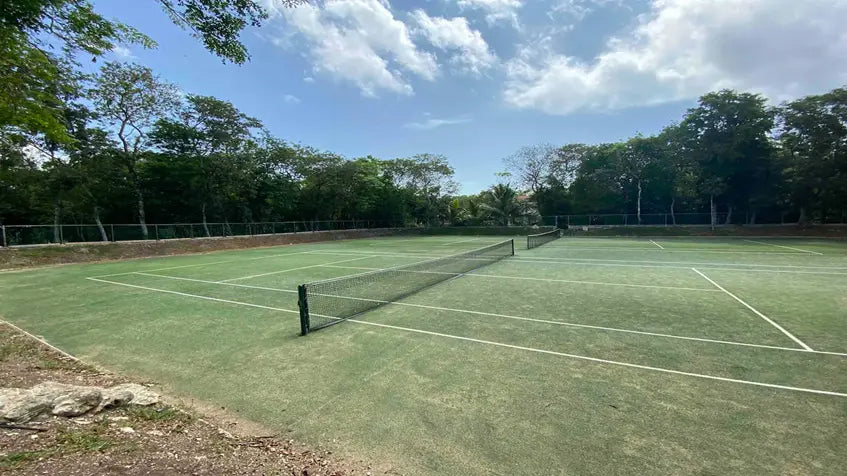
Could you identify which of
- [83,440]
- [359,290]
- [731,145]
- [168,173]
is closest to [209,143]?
[168,173]

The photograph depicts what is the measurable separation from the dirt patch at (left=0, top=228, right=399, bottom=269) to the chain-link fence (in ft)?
2.59

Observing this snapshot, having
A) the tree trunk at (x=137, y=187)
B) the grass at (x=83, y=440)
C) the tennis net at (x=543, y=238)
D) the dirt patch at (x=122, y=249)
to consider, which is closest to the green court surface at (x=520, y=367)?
the grass at (x=83, y=440)

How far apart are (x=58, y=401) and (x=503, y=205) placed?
45552mm

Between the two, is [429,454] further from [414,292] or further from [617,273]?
[617,273]

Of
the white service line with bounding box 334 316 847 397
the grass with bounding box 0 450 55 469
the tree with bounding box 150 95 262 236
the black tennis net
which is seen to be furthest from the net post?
the tree with bounding box 150 95 262 236

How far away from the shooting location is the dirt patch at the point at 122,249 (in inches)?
762

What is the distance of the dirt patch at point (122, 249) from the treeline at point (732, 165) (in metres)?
36.2

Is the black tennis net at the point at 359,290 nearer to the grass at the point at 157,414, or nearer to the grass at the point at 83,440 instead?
the grass at the point at 157,414

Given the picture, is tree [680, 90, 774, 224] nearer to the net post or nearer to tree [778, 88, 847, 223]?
tree [778, 88, 847, 223]

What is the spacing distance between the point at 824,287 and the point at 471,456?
13.3m

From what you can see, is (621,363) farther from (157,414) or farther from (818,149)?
(818,149)

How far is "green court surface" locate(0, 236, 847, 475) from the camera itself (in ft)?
11.9

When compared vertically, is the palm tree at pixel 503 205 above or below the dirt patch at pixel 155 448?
above

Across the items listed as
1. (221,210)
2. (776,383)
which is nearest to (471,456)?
(776,383)
